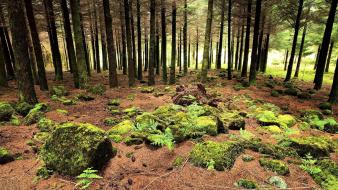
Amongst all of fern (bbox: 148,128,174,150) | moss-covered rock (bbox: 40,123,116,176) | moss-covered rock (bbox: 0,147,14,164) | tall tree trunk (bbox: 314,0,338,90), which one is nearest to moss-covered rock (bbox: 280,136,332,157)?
fern (bbox: 148,128,174,150)

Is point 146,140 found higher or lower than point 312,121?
higher

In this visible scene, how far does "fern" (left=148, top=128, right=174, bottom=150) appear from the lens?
5.07 m

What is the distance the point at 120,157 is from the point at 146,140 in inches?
34.4

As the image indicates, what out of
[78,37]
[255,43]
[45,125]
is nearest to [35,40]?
[78,37]

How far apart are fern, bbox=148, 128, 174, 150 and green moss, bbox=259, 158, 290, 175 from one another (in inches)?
83.2

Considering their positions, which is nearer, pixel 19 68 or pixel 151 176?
pixel 151 176

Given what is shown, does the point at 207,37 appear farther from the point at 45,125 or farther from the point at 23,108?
the point at 23,108

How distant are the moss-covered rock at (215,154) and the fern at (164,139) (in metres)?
0.57

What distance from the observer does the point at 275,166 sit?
15.1ft

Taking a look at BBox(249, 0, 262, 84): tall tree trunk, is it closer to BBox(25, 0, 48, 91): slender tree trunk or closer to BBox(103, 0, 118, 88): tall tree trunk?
BBox(103, 0, 118, 88): tall tree trunk

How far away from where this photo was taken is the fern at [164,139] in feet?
16.6

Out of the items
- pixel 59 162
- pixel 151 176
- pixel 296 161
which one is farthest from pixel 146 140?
pixel 296 161

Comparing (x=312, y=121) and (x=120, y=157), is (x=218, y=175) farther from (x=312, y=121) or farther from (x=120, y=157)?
(x=312, y=121)

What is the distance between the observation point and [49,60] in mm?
41375
